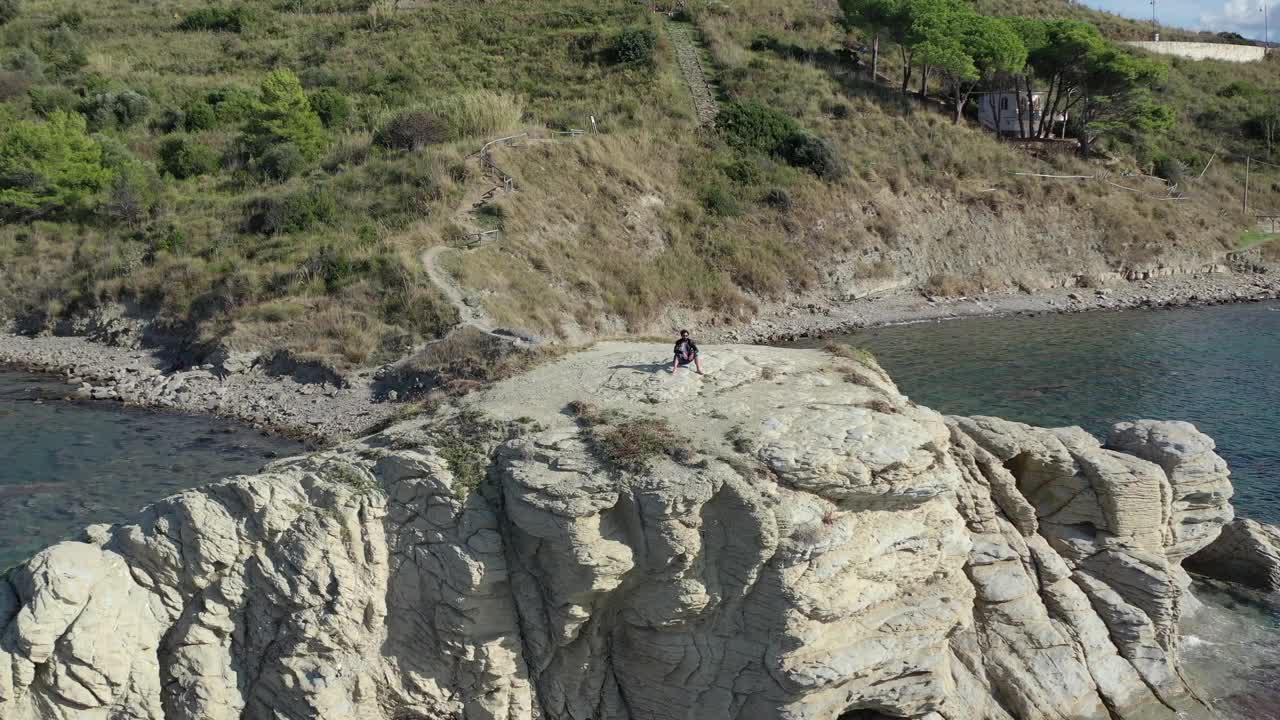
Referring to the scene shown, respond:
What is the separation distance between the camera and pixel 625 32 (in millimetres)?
67625

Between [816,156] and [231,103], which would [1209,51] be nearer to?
[816,156]

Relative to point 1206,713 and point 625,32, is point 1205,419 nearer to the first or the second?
point 1206,713

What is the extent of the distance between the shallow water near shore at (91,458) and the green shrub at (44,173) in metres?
16.5

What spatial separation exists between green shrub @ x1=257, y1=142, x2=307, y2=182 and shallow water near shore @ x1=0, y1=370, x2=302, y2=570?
1790 centimetres

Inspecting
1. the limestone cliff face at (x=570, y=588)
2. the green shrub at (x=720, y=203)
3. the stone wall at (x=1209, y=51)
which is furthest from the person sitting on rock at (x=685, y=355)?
the stone wall at (x=1209, y=51)

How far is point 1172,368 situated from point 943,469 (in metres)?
28.7

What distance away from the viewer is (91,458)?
29.9 meters

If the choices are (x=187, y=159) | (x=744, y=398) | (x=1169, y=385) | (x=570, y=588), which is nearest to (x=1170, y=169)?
(x=1169, y=385)

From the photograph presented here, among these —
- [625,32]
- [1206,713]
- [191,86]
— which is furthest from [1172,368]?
[191,86]

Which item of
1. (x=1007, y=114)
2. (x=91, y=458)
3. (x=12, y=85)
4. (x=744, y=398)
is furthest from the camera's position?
(x=1007, y=114)

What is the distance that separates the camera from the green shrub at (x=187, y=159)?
53156 mm

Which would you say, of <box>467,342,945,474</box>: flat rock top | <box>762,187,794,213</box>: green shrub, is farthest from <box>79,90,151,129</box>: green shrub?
<box>467,342,945,474</box>: flat rock top

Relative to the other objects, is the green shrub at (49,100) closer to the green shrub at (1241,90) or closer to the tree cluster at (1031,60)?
the tree cluster at (1031,60)

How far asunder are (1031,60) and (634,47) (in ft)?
93.6
